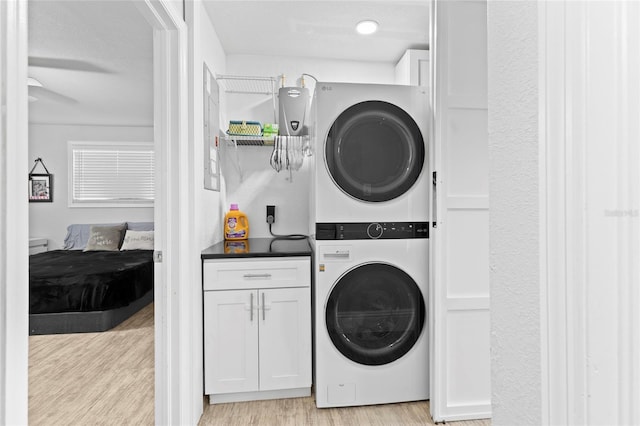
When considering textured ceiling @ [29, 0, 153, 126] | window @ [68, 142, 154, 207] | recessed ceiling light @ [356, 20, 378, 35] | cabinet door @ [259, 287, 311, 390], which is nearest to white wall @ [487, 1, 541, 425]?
cabinet door @ [259, 287, 311, 390]

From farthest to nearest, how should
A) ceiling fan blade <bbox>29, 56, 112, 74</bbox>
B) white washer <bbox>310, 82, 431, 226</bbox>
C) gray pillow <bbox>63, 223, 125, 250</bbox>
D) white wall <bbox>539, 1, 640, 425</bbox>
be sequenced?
gray pillow <bbox>63, 223, 125, 250</bbox>
ceiling fan blade <bbox>29, 56, 112, 74</bbox>
white washer <bbox>310, 82, 431, 226</bbox>
white wall <bbox>539, 1, 640, 425</bbox>

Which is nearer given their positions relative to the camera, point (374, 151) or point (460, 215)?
point (460, 215)

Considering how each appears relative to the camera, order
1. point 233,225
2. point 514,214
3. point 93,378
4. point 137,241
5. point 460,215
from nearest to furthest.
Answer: point 514,214, point 460,215, point 93,378, point 233,225, point 137,241

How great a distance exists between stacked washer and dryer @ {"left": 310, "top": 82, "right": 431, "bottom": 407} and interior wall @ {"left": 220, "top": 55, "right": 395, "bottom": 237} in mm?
874

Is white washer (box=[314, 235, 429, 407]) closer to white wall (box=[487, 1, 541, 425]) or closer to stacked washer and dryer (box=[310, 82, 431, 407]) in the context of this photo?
stacked washer and dryer (box=[310, 82, 431, 407])

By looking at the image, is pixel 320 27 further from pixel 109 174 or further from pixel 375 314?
pixel 109 174

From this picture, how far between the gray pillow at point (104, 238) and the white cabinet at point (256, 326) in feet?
11.8

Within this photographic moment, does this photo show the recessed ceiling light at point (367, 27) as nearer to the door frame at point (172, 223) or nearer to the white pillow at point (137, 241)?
the door frame at point (172, 223)

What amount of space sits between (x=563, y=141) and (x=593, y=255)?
0.52ft

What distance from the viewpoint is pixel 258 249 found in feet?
7.34

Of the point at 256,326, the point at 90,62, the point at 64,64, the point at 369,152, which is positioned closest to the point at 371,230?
the point at 369,152

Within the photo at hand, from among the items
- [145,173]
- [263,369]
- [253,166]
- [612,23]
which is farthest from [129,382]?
[145,173]

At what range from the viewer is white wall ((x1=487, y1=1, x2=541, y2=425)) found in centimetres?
59

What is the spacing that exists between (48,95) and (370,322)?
4519 millimetres
